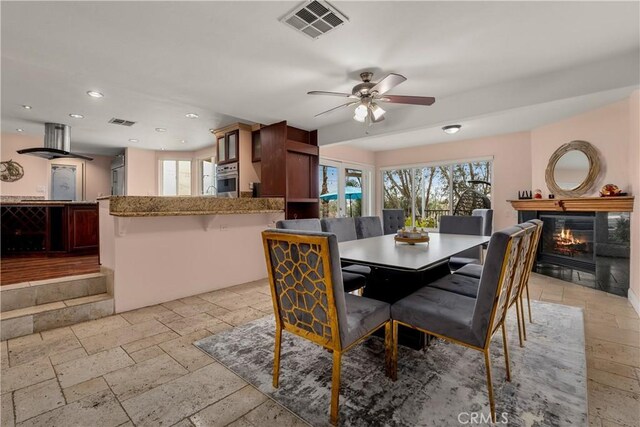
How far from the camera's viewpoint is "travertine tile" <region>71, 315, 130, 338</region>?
8.12 feet

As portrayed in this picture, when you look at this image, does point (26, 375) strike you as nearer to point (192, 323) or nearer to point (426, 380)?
point (192, 323)

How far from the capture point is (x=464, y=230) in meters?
3.73

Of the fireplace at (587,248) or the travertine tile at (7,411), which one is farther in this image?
the fireplace at (587,248)

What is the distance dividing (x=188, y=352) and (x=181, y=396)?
532 millimetres

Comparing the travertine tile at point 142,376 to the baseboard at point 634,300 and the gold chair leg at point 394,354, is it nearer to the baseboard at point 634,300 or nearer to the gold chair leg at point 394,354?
the gold chair leg at point 394,354

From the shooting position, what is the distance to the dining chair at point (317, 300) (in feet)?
4.64

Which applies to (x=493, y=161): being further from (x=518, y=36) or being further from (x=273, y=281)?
(x=273, y=281)

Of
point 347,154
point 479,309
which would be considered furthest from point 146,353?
point 347,154

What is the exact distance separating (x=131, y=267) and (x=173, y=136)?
338 centimetres

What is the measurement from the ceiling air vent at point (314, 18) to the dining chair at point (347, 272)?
5.02 feet

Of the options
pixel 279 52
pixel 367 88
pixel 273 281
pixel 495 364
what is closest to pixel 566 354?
pixel 495 364

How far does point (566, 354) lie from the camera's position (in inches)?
81.0

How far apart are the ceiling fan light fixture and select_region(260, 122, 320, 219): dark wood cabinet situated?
1723 millimetres

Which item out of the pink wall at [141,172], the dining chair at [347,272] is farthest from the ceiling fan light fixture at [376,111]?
the pink wall at [141,172]
